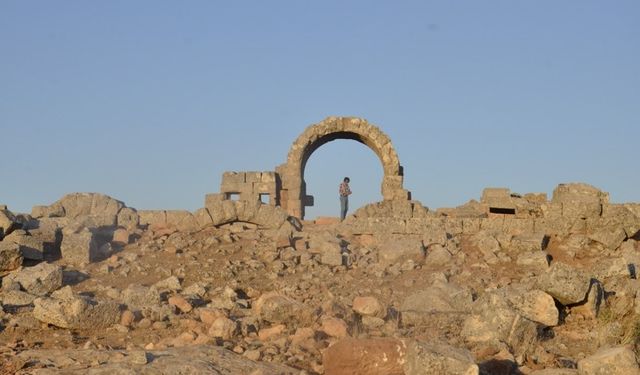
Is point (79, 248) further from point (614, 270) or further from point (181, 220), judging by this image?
point (614, 270)

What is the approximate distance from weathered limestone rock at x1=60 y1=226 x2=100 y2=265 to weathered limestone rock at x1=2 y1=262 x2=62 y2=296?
1259 mm

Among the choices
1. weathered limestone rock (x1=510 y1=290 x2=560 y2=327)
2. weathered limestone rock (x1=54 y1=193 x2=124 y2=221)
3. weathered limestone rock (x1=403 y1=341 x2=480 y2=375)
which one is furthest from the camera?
weathered limestone rock (x1=54 y1=193 x2=124 y2=221)

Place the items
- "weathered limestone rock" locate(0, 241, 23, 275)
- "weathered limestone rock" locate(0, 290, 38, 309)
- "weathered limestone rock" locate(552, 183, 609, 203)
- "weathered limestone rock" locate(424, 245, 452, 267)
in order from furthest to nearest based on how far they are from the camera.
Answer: "weathered limestone rock" locate(552, 183, 609, 203) < "weathered limestone rock" locate(424, 245, 452, 267) < "weathered limestone rock" locate(0, 241, 23, 275) < "weathered limestone rock" locate(0, 290, 38, 309)

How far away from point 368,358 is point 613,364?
7.29 ft

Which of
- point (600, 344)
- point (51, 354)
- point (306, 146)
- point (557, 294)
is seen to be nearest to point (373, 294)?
point (557, 294)

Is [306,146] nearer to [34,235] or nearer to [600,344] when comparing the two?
[34,235]

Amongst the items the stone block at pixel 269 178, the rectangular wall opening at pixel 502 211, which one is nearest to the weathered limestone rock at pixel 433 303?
the rectangular wall opening at pixel 502 211

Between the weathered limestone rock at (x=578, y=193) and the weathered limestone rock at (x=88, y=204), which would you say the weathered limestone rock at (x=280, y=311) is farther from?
the weathered limestone rock at (x=578, y=193)

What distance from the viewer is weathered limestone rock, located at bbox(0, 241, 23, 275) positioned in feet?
42.2

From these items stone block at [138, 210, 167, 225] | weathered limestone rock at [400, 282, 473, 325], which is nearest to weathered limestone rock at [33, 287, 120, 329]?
weathered limestone rock at [400, 282, 473, 325]

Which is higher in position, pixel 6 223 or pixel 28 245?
pixel 6 223

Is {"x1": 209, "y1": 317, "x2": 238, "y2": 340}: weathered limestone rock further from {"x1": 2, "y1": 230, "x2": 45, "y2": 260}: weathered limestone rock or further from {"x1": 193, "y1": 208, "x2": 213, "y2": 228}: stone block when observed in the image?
{"x1": 193, "y1": 208, "x2": 213, "y2": 228}: stone block

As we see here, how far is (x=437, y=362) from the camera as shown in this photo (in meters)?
6.76

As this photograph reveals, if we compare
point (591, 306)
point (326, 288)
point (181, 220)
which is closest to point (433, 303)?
point (326, 288)
